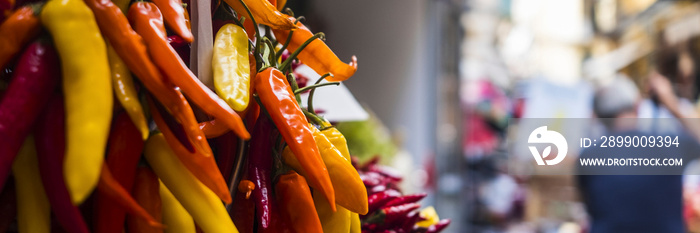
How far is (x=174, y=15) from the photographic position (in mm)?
672

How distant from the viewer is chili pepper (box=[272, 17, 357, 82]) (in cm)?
87

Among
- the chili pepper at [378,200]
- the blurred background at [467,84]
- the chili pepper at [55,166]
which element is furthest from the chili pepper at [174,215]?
the blurred background at [467,84]

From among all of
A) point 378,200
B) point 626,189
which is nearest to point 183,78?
point 378,200

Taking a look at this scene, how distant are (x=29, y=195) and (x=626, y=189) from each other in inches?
97.9

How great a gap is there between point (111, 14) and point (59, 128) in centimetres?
14

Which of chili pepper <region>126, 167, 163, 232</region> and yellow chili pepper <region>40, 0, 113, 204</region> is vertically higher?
yellow chili pepper <region>40, 0, 113, 204</region>

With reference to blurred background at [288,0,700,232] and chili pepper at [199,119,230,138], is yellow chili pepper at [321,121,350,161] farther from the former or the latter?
blurred background at [288,0,700,232]

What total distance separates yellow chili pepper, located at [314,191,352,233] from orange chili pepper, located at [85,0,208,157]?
0.22 metres

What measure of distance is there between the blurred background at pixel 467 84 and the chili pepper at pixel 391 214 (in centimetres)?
283

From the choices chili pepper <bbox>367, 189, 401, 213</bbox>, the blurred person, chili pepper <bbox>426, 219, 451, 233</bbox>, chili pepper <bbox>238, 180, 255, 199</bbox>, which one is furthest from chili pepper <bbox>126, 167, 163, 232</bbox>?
the blurred person

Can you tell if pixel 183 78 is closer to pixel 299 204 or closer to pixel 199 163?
pixel 199 163

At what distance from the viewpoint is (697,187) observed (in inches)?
95.1

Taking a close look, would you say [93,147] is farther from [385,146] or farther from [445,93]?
[445,93]

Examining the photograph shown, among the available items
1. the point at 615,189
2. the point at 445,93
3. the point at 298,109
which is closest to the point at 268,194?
the point at 298,109
